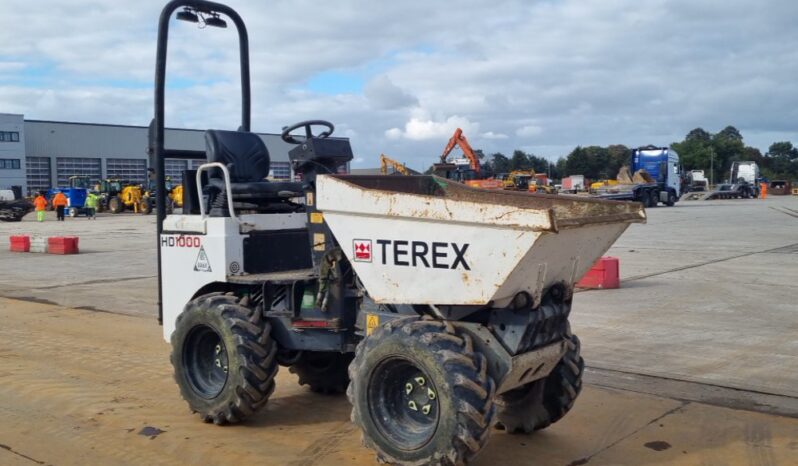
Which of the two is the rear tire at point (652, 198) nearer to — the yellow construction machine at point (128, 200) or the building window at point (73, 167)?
the yellow construction machine at point (128, 200)

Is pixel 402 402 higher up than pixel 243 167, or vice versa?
pixel 243 167

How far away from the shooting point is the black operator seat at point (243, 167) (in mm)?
6070

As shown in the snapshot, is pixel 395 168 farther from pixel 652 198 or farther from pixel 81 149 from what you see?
pixel 81 149

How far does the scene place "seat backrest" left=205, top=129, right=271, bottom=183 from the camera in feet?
20.2

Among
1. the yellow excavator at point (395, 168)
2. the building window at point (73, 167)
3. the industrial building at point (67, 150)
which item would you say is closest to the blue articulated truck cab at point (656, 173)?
the yellow excavator at point (395, 168)

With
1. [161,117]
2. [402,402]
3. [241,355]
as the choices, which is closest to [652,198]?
[161,117]

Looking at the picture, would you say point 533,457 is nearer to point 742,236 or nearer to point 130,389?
point 130,389

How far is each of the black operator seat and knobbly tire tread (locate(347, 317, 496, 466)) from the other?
6.68 feet

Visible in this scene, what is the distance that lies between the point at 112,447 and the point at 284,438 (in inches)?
45.2

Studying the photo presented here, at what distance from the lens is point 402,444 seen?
14.9ft

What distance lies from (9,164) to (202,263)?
68588 millimetres

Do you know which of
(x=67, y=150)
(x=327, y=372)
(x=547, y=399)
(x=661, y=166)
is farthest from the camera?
(x=67, y=150)

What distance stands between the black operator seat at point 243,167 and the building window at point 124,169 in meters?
69.3

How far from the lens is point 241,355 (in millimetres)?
5461
